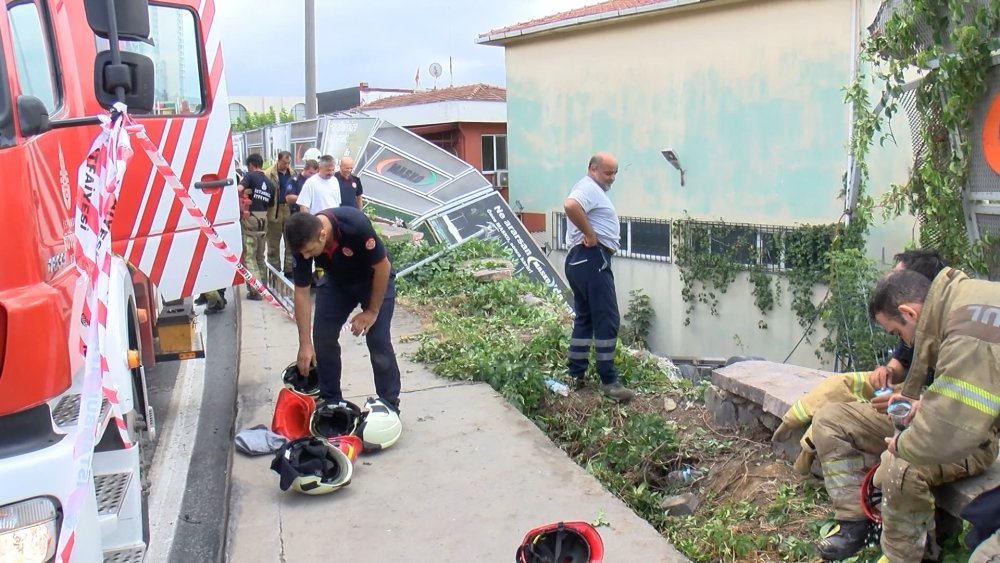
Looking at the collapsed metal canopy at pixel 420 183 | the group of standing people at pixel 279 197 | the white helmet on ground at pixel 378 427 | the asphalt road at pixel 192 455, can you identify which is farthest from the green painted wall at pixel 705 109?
the white helmet on ground at pixel 378 427

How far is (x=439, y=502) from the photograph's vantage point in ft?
13.1

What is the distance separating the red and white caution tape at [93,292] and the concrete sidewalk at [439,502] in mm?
998

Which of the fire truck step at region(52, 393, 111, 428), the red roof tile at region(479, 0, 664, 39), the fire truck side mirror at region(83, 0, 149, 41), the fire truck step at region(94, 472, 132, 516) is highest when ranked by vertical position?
the red roof tile at region(479, 0, 664, 39)

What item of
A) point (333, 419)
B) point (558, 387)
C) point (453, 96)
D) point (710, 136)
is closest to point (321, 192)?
point (558, 387)

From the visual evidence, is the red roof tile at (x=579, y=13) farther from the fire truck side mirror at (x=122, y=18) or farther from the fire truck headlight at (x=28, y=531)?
the fire truck headlight at (x=28, y=531)

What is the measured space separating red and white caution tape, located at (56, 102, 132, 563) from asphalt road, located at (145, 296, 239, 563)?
119cm

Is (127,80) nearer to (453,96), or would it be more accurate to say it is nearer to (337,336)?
(337,336)

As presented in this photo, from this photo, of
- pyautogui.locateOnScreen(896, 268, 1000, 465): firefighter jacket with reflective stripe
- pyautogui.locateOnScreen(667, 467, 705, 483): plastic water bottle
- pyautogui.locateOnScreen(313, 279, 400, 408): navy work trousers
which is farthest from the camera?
pyautogui.locateOnScreen(313, 279, 400, 408): navy work trousers

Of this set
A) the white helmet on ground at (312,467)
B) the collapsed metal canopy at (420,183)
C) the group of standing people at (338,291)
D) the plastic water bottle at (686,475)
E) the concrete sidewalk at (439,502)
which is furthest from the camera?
the collapsed metal canopy at (420,183)

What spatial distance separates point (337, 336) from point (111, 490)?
2012mm

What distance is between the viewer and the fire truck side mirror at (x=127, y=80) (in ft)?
9.42

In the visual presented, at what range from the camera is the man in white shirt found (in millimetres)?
8898

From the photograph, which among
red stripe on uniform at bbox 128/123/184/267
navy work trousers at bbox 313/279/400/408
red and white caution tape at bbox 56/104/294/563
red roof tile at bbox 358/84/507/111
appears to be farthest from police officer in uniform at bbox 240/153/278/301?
red roof tile at bbox 358/84/507/111

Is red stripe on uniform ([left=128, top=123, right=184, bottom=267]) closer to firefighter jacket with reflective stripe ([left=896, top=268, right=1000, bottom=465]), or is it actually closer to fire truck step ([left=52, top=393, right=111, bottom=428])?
fire truck step ([left=52, top=393, right=111, bottom=428])
